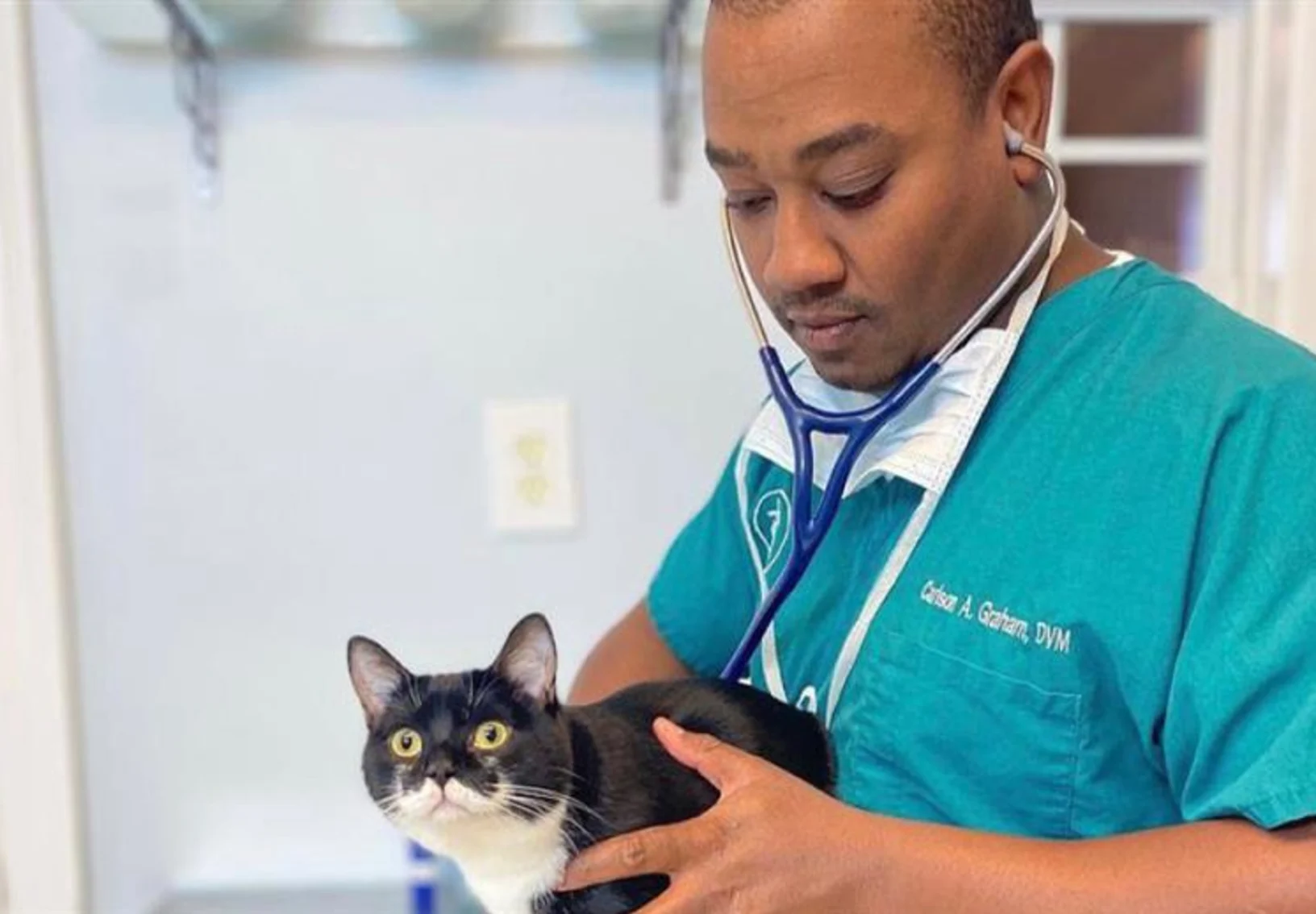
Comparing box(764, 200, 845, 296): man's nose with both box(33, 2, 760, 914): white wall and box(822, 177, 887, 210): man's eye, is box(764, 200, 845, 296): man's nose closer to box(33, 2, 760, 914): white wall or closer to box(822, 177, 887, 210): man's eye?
box(822, 177, 887, 210): man's eye

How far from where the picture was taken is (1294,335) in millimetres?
1373

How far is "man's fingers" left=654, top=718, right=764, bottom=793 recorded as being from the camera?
2.40 feet

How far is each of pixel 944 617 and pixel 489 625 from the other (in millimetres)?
741

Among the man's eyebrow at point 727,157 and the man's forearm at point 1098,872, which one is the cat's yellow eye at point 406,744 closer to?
the man's forearm at point 1098,872

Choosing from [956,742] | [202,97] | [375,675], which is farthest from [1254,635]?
[202,97]

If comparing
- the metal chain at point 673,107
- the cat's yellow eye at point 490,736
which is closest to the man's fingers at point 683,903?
the cat's yellow eye at point 490,736

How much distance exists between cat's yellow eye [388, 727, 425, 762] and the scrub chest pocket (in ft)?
0.97

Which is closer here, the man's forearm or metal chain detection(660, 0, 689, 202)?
the man's forearm

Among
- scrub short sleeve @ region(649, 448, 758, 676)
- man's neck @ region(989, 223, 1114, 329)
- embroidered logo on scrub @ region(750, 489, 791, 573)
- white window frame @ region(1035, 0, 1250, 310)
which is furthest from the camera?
white window frame @ region(1035, 0, 1250, 310)

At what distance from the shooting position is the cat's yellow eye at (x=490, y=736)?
73 cm

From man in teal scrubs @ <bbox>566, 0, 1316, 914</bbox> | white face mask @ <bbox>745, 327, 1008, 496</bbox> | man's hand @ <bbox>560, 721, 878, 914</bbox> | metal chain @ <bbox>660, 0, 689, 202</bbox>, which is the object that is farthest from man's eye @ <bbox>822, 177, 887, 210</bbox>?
metal chain @ <bbox>660, 0, 689, 202</bbox>

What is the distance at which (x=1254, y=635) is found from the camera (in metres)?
0.67

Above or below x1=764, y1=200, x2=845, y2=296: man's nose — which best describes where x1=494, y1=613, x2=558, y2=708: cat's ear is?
below

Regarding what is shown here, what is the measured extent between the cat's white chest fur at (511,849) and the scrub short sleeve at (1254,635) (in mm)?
365
